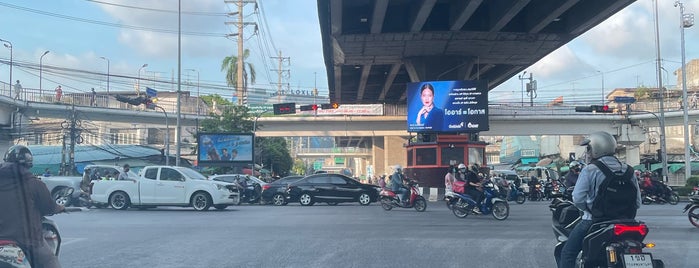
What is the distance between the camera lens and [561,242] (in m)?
6.32

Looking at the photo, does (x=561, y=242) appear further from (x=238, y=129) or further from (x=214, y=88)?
(x=214, y=88)

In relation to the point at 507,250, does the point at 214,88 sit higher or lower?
higher

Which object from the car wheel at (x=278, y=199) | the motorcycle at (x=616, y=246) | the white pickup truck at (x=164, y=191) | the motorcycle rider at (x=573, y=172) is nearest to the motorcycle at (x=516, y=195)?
the car wheel at (x=278, y=199)

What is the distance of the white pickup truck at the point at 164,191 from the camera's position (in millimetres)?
20641

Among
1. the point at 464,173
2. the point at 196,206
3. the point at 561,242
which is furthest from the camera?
the point at 196,206

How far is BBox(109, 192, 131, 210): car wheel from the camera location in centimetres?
2094

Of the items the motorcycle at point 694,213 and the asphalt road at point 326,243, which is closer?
the asphalt road at point 326,243

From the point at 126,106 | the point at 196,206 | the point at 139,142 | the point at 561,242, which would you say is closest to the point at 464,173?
the point at 196,206

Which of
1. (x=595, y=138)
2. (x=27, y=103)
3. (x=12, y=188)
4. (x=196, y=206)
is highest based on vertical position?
(x=27, y=103)

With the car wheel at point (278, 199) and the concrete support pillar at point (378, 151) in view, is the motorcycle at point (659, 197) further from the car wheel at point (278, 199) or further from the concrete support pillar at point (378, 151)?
the concrete support pillar at point (378, 151)

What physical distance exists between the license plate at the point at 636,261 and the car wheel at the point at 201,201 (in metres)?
17.0

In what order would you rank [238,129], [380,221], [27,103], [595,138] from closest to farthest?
[595,138] → [380,221] → [27,103] → [238,129]

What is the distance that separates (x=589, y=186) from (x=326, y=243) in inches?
232

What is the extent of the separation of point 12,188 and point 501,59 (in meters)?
30.5
